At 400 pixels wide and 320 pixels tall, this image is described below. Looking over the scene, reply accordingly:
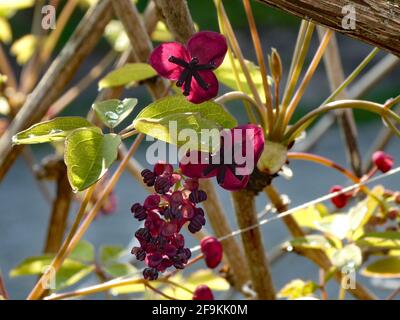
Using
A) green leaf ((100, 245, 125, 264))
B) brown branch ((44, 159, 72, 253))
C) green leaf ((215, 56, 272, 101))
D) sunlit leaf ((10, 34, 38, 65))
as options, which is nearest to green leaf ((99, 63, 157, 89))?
green leaf ((215, 56, 272, 101))

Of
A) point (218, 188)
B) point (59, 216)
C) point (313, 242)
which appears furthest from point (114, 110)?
point (218, 188)

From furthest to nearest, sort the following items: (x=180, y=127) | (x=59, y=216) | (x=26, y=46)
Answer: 1. (x=26, y=46)
2. (x=59, y=216)
3. (x=180, y=127)

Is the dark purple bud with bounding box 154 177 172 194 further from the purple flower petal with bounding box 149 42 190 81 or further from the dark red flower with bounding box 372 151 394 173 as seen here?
the dark red flower with bounding box 372 151 394 173

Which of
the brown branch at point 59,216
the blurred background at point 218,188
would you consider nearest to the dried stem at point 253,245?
the brown branch at point 59,216

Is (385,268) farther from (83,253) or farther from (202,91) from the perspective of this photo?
(202,91)
